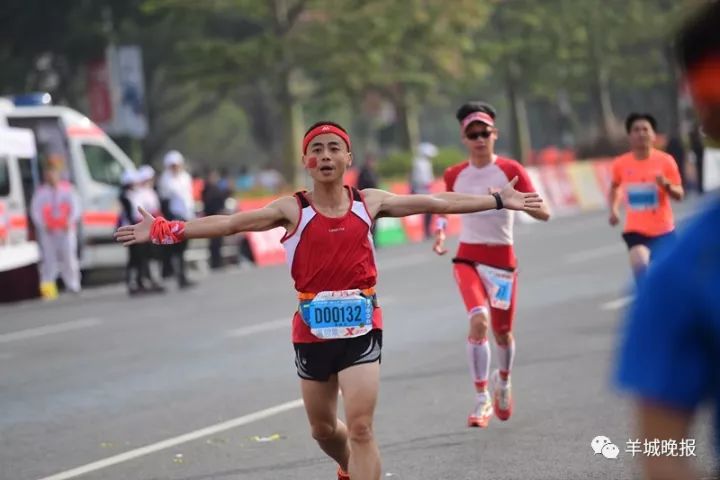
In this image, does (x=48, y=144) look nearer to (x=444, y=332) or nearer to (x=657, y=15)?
(x=444, y=332)

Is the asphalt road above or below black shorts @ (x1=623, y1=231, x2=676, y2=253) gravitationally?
below

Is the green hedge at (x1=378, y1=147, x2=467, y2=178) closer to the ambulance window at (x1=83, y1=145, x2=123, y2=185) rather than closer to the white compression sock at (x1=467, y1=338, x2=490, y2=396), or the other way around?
the ambulance window at (x1=83, y1=145, x2=123, y2=185)

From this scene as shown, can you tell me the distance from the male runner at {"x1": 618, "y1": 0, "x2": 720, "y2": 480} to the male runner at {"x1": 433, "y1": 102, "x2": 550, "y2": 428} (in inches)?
256

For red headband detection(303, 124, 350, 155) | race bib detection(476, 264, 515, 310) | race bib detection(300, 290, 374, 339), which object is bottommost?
race bib detection(476, 264, 515, 310)

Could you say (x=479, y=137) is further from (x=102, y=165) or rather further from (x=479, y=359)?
(x=102, y=165)

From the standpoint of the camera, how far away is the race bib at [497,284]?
9.80 meters

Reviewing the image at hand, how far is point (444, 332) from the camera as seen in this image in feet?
50.2

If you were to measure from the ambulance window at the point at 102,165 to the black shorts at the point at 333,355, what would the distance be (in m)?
19.7

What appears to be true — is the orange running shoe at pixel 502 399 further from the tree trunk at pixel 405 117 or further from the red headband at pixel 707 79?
the tree trunk at pixel 405 117

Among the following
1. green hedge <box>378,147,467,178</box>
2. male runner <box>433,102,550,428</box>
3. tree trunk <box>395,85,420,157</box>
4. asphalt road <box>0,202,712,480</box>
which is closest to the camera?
asphalt road <box>0,202,712,480</box>

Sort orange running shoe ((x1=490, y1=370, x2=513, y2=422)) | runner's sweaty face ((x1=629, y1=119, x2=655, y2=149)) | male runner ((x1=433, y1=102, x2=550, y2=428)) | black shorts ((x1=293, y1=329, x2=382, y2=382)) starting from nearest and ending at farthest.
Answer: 1. black shorts ((x1=293, y1=329, x2=382, y2=382))
2. orange running shoe ((x1=490, y1=370, x2=513, y2=422))
3. male runner ((x1=433, y1=102, x2=550, y2=428))
4. runner's sweaty face ((x1=629, y1=119, x2=655, y2=149))

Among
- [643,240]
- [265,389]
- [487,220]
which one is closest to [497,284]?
[487,220]

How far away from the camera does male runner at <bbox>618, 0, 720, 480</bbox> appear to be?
2922 mm

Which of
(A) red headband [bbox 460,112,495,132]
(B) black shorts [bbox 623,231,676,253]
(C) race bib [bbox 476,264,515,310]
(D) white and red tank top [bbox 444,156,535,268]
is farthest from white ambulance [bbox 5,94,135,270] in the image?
(A) red headband [bbox 460,112,495,132]
